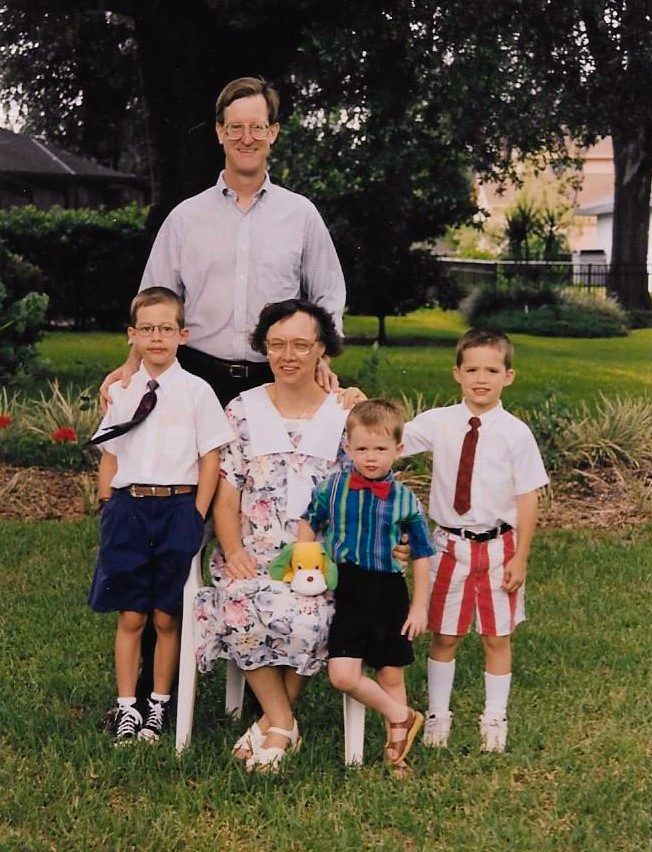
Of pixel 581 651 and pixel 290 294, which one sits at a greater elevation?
pixel 290 294

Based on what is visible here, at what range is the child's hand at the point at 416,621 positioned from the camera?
379 centimetres

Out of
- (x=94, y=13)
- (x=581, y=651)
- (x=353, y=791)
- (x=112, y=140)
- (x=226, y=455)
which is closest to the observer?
(x=353, y=791)

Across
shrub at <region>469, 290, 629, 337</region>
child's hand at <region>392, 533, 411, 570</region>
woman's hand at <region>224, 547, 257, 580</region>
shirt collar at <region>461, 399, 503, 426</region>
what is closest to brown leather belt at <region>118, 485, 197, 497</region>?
woman's hand at <region>224, 547, 257, 580</region>

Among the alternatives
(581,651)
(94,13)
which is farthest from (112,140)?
Answer: (581,651)

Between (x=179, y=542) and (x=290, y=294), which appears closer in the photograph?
(x=179, y=542)

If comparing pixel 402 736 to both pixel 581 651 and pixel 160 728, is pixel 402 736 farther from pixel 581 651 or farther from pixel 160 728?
pixel 581 651

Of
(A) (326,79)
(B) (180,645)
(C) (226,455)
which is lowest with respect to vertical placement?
(B) (180,645)

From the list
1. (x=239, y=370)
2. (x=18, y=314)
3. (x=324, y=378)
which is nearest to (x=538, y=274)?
(x=18, y=314)

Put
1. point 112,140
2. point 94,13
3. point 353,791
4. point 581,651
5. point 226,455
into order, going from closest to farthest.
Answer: point 353,791 → point 226,455 → point 581,651 → point 94,13 → point 112,140

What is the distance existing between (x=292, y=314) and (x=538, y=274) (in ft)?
75.8

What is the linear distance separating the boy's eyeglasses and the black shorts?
890 mm

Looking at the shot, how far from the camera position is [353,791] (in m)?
3.69

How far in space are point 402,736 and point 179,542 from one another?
2.95ft

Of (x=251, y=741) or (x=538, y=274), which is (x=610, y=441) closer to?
(x=251, y=741)
